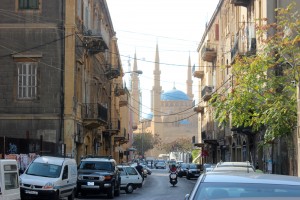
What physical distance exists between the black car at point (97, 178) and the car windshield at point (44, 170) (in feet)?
11.0

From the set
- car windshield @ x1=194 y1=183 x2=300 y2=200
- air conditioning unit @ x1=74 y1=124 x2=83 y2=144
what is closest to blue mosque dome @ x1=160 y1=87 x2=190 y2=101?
air conditioning unit @ x1=74 y1=124 x2=83 y2=144

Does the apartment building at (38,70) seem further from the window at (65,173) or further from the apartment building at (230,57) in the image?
the window at (65,173)

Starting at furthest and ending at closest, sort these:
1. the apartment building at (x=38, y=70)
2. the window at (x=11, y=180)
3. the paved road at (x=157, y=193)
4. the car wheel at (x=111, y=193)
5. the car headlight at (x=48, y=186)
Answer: the apartment building at (x=38, y=70), the paved road at (x=157, y=193), the car wheel at (x=111, y=193), the car headlight at (x=48, y=186), the window at (x=11, y=180)

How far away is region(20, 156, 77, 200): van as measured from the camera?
22828 mm

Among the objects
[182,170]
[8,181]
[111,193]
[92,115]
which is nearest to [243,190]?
[8,181]

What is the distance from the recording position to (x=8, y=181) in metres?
15.4

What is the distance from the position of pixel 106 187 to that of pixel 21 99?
1082cm

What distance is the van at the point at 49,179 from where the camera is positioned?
22.8 meters

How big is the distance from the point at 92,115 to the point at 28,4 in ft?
30.6

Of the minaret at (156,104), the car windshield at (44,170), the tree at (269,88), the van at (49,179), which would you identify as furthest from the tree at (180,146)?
the car windshield at (44,170)

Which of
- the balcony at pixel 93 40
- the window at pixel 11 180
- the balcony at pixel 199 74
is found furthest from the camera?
the balcony at pixel 199 74

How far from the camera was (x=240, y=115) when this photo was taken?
2567 centimetres

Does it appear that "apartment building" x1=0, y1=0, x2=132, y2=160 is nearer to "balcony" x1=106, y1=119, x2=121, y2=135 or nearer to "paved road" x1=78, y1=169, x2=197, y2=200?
"paved road" x1=78, y1=169, x2=197, y2=200

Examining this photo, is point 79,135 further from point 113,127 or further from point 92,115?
point 113,127
